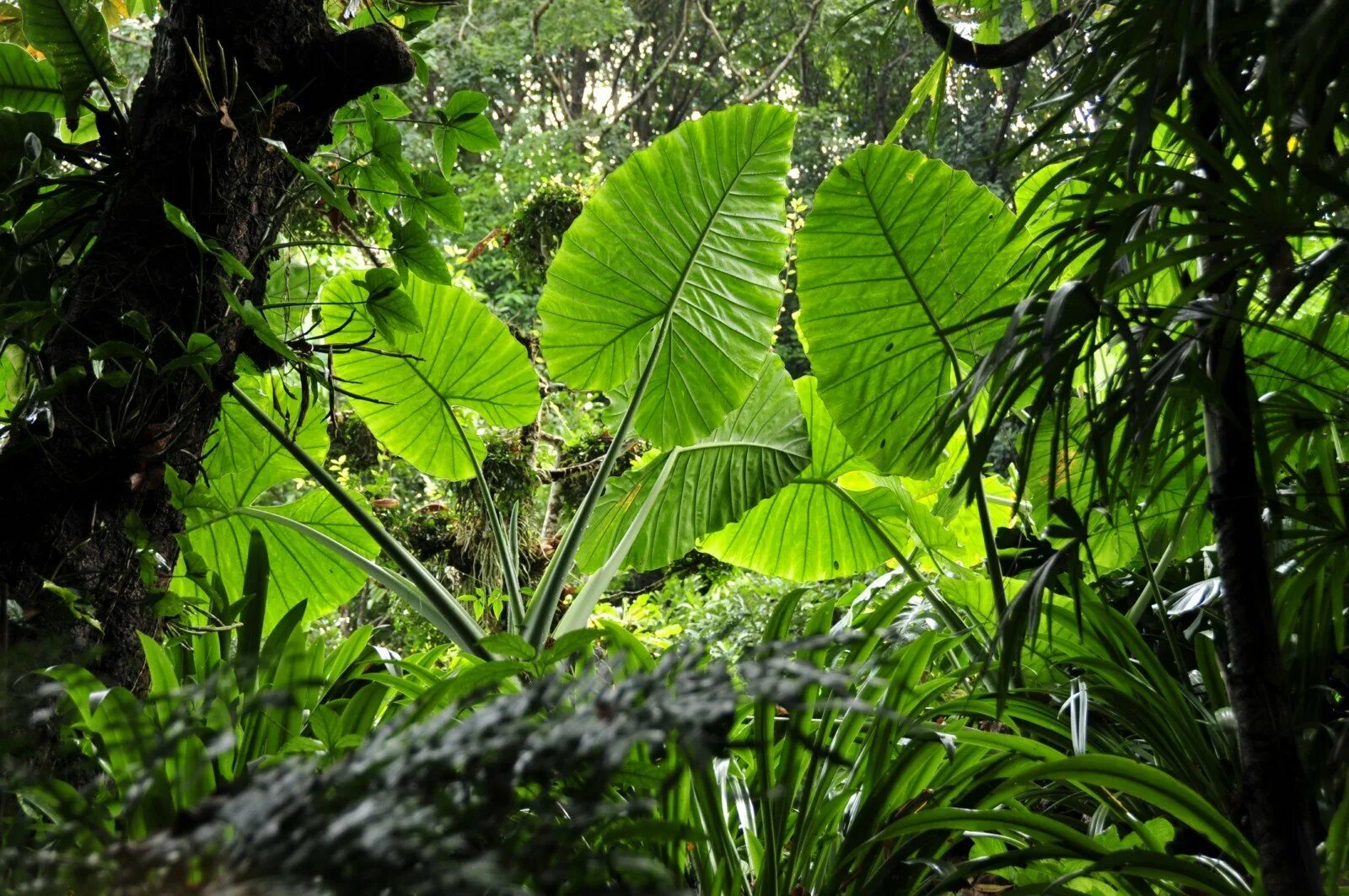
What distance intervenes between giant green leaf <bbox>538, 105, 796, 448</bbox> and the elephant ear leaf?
36.3 inches

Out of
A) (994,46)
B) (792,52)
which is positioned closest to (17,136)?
(994,46)

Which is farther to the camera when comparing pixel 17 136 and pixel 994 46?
pixel 994 46

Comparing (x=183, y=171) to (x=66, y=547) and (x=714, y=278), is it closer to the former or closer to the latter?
(x=66, y=547)

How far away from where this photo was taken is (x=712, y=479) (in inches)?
82.7

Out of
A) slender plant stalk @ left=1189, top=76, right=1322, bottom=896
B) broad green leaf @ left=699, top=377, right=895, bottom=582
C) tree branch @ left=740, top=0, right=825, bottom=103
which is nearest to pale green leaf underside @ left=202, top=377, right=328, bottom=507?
broad green leaf @ left=699, top=377, right=895, bottom=582

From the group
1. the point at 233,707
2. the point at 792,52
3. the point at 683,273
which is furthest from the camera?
the point at 792,52

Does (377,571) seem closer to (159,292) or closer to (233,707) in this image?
(159,292)

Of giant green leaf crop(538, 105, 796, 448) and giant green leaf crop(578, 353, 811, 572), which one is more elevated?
giant green leaf crop(538, 105, 796, 448)

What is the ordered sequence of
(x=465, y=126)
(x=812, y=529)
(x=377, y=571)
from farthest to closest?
(x=812, y=529), (x=377, y=571), (x=465, y=126)

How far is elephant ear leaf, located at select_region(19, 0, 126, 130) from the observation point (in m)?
1.03

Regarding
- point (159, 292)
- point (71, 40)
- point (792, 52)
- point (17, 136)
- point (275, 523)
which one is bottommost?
point (275, 523)

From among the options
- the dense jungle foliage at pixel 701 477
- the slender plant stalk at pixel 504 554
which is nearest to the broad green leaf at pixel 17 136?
the dense jungle foliage at pixel 701 477

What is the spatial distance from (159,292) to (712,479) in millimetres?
1287

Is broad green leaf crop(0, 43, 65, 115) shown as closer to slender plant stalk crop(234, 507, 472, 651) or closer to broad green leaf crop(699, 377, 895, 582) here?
slender plant stalk crop(234, 507, 472, 651)
